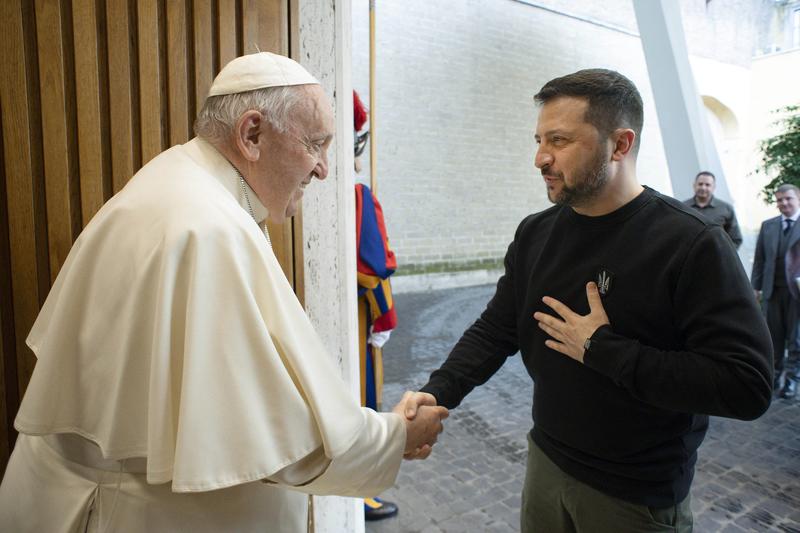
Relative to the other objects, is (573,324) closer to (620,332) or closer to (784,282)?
(620,332)

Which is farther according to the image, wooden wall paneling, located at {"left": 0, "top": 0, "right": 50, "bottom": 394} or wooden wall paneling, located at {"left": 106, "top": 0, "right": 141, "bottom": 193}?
wooden wall paneling, located at {"left": 106, "top": 0, "right": 141, "bottom": 193}

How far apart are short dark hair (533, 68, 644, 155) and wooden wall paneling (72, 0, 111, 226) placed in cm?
156

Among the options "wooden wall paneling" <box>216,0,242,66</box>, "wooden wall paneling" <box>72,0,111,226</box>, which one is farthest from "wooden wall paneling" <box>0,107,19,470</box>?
"wooden wall paneling" <box>216,0,242,66</box>

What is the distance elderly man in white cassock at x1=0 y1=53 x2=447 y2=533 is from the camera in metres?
1.14

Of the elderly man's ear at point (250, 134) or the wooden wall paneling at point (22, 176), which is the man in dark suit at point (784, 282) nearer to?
the elderly man's ear at point (250, 134)

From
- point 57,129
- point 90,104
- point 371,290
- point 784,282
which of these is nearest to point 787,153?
point 784,282

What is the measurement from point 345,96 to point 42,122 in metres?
1.20

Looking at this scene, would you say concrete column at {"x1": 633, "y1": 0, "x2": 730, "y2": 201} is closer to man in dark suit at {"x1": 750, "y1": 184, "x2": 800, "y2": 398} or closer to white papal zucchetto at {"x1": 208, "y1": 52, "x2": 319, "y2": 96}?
man in dark suit at {"x1": 750, "y1": 184, "x2": 800, "y2": 398}

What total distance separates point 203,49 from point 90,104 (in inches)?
18.1

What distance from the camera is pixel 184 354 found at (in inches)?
45.3

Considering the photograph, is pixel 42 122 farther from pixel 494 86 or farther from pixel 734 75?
pixel 734 75

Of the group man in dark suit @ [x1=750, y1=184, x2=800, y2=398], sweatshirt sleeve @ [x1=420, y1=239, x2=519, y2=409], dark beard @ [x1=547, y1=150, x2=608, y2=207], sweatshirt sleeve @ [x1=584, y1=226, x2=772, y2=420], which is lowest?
man in dark suit @ [x1=750, y1=184, x2=800, y2=398]

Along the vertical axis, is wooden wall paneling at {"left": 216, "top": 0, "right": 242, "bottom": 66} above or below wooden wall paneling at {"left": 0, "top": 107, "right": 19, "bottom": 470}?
above

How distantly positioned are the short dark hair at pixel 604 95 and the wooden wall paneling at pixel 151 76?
4.63 ft
